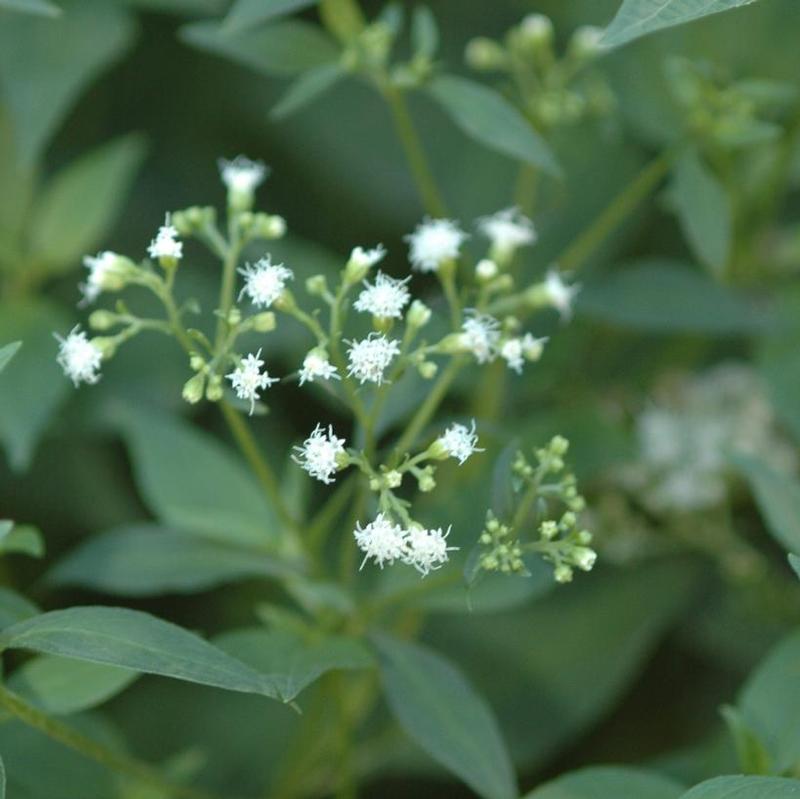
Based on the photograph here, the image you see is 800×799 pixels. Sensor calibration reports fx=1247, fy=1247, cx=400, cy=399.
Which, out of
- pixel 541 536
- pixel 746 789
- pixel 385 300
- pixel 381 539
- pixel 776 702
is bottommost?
pixel 776 702

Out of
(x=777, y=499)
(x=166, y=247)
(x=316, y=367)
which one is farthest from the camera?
(x=777, y=499)

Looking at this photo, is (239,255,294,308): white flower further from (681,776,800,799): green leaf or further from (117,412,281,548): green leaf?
(681,776,800,799): green leaf

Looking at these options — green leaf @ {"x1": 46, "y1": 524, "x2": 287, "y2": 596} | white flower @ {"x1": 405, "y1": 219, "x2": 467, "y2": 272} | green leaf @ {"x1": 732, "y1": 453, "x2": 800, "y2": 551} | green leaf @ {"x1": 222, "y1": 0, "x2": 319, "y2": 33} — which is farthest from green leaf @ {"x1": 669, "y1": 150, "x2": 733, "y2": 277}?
green leaf @ {"x1": 46, "y1": 524, "x2": 287, "y2": 596}

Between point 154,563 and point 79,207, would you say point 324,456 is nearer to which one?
point 154,563

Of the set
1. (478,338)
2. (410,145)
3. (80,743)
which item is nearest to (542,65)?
(410,145)

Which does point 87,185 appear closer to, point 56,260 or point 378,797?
point 56,260

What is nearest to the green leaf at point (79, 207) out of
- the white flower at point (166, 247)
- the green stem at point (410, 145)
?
the green stem at point (410, 145)
